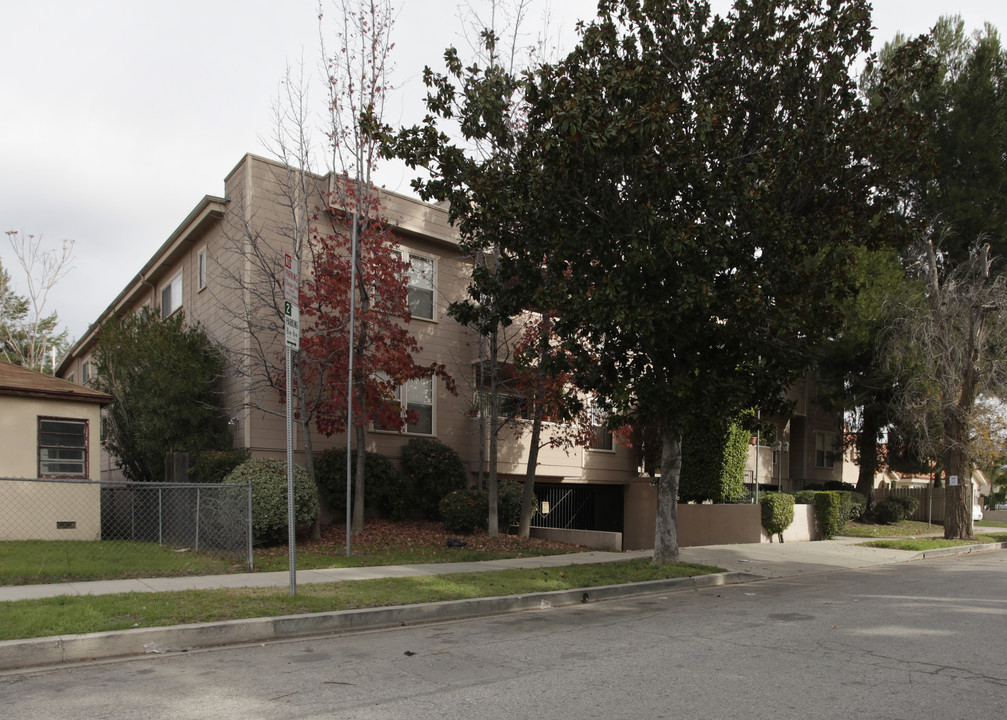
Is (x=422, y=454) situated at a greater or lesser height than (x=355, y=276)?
lesser

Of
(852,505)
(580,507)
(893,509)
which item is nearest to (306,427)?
(580,507)

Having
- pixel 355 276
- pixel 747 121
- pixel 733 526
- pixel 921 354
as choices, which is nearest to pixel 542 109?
pixel 747 121

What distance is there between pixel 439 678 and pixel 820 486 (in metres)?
31.5

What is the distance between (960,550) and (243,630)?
19684 millimetres

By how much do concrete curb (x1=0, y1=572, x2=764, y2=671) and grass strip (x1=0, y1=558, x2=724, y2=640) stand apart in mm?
223

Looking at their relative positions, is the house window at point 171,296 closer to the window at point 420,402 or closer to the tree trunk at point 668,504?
the window at point 420,402

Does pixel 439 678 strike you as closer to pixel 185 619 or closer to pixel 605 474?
pixel 185 619

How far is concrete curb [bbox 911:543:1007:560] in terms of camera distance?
19125mm

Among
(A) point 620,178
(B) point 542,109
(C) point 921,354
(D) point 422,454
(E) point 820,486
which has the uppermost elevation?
(B) point 542,109

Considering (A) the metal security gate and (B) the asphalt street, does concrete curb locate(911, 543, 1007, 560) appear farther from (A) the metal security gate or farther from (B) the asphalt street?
(B) the asphalt street

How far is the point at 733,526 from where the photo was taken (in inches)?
800

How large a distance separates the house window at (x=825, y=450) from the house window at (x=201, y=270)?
2821 cm

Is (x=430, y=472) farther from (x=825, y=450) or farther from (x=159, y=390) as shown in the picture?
(x=825, y=450)

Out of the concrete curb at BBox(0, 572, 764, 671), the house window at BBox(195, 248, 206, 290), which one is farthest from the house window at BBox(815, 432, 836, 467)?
the concrete curb at BBox(0, 572, 764, 671)
